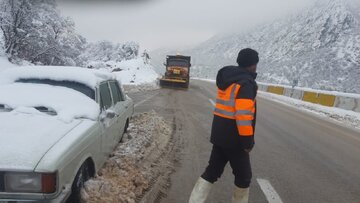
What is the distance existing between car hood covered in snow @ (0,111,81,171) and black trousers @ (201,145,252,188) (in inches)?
65.0

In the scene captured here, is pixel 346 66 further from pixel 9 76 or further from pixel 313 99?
pixel 9 76

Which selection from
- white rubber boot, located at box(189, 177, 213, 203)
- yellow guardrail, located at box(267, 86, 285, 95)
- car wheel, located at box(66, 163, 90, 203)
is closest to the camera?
car wheel, located at box(66, 163, 90, 203)

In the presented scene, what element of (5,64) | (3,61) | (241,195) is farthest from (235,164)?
(3,61)

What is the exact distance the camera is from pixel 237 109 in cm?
379

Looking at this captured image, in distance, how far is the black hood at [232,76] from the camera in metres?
3.90

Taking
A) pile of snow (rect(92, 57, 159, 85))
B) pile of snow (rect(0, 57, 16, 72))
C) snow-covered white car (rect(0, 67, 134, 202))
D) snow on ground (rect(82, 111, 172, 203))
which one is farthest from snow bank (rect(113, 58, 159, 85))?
snow-covered white car (rect(0, 67, 134, 202))

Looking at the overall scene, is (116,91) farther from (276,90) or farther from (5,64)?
(276,90)

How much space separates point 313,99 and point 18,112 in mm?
22551

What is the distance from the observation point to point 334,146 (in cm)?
971

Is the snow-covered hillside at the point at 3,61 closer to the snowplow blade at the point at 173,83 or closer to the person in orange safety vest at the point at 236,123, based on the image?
the snowplow blade at the point at 173,83

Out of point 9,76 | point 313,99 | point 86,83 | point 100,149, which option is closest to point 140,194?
point 100,149

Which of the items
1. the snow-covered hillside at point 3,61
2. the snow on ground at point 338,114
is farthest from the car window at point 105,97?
the snow-covered hillside at point 3,61

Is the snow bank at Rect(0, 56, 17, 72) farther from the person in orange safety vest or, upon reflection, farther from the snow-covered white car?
the person in orange safety vest

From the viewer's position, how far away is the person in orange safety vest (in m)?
3.80
